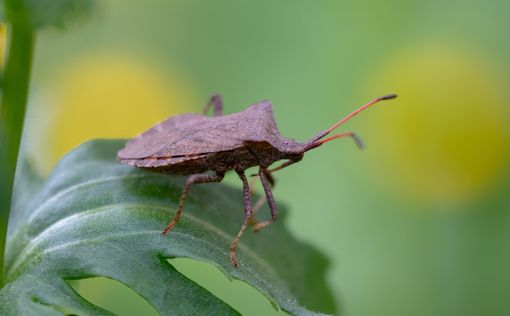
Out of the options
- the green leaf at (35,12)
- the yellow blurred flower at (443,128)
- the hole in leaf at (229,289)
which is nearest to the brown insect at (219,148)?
the green leaf at (35,12)

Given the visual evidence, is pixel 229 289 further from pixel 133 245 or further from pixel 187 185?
pixel 133 245

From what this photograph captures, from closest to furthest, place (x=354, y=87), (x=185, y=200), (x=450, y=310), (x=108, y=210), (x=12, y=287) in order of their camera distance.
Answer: (x=12, y=287) → (x=108, y=210) → (x=185, y=200) → (x=450, y=310) → (x=354, y=87)

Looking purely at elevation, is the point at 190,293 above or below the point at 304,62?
below

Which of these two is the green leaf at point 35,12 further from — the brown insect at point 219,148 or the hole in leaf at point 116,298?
the hole in leaf at point 116,298

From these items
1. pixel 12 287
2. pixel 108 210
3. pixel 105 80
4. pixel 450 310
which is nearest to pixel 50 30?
pixel 108 210

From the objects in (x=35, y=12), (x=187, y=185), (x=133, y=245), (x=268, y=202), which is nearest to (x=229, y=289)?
(x=268, y=202)

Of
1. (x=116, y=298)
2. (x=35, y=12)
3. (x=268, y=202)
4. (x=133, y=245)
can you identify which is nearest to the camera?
(x=133, y=245)

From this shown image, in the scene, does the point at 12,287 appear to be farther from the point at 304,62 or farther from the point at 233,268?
the point at 304,62

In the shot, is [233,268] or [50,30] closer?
[233,268]
